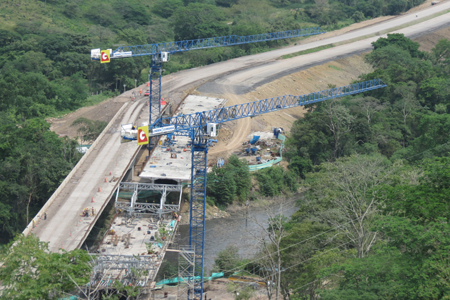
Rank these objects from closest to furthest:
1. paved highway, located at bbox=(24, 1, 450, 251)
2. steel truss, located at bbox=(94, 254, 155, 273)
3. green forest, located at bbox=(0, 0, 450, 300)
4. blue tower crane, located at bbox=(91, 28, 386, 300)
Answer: green forest, located at bbox=(0, 0, 450, 300), steel truss, located at bbox=(94, 254, 155, 273), blue tower crane, located at bbox=(91, 28, 386, 300), paved highway, located at bbox=(24, 1, 450, 251)

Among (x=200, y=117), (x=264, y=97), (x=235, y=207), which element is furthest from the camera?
(x=264, y=97)

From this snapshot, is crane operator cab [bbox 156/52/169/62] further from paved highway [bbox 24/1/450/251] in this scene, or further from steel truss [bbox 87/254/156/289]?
steel truss [bbox 87/254/156/289]

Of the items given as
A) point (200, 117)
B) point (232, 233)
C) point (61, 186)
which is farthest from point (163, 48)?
point (200, 117)

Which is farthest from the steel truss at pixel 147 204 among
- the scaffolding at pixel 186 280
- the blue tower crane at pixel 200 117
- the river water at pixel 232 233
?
the scaffolding at pixel 186 280

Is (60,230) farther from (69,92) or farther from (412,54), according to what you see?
(412,54)

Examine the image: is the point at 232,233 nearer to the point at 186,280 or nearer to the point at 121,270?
the point at 186,280

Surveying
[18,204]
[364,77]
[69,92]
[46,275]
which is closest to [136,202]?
[18,204]

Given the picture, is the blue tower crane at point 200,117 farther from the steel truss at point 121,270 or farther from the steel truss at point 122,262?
the steel truss at point 122,262

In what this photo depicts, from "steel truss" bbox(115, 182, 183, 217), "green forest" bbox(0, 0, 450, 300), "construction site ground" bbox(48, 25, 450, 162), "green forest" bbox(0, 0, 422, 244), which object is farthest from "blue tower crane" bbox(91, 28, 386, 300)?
"green forest" bbox(0, 0, 422, 244)
